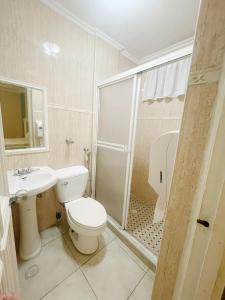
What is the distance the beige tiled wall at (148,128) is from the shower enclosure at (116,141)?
1.98 ft

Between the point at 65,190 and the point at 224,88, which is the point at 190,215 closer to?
the point at 224,88

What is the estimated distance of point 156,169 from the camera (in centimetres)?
108

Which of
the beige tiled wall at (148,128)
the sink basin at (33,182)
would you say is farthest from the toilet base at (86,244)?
the beige tiled wall at (148,128)

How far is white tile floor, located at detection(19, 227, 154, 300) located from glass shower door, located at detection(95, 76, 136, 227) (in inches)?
15.3

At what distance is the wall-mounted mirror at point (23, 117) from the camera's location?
1.25 m

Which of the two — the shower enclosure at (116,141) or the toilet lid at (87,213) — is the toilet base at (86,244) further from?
the shower enclosure at (116,141)

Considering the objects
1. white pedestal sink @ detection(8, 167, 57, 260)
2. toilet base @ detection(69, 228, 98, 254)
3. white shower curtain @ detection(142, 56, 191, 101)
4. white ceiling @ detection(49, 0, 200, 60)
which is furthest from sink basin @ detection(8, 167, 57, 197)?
white ceiling @ detection(49, 0, 200, 60)

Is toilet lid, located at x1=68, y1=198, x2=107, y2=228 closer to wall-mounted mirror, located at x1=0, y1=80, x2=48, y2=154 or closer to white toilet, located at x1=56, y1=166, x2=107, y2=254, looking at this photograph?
white toilet, located at x1=56, y1=166, x2=107, y2=254

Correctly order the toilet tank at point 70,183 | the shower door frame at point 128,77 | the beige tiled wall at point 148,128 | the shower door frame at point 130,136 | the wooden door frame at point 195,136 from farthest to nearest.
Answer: the beige tiled wall at point 148,128
the toilet tank at point 70,183
the shower door frame at point 130,136
the shower door frame at point 128,77
the wooden door frame at point 195,136

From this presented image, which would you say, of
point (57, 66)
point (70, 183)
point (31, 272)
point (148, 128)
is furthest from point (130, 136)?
point (31, 272)

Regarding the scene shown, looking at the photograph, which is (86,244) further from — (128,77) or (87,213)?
(128,77)

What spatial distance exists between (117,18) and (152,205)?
246cm

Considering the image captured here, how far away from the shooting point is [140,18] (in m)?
1.42

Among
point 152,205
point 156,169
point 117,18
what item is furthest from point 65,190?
point 117,18
